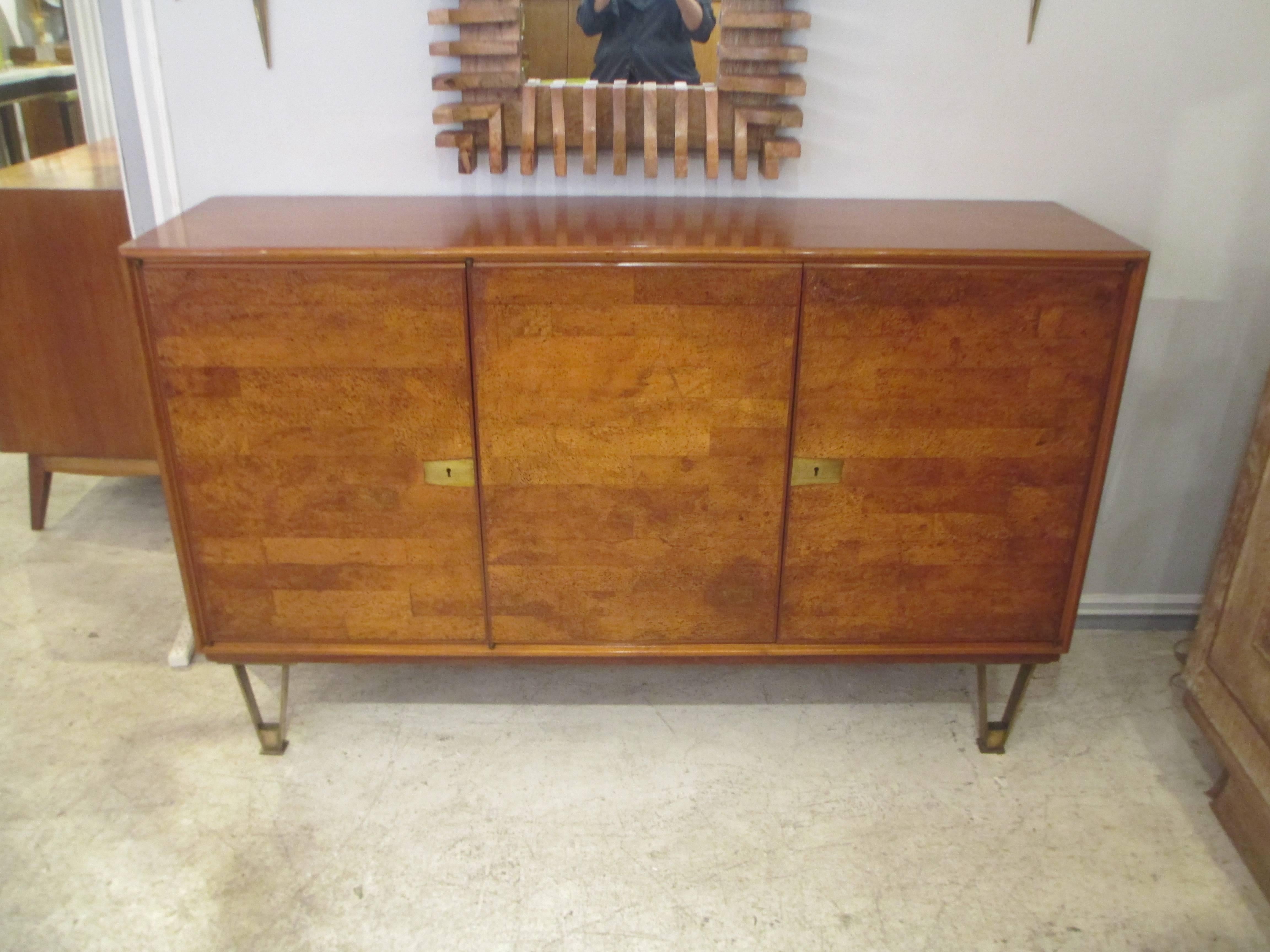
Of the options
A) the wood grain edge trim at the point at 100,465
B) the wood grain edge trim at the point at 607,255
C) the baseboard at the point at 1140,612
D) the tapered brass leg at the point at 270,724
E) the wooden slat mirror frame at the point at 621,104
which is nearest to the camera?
the wood grain edge trim at the point at 607,255

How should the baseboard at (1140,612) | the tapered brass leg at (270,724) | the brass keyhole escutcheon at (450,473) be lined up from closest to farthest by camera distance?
the brass keyhole escutcheon at (450,473), the tapered brass leg at (270,724), the baseboard at (1140,612)

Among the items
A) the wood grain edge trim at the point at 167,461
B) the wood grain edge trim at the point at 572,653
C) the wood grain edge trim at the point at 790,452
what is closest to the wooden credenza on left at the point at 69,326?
the wood grain edge trim at the point at 167,461

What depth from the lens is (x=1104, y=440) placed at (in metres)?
1.65

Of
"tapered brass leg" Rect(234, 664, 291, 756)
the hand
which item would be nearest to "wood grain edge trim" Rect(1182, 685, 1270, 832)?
the hand

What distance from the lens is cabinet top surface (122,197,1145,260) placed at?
152cm

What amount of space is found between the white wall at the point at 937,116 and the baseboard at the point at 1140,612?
0.64 m

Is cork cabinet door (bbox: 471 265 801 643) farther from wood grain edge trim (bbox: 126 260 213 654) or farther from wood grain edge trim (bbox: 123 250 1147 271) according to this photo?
wood grain edge trim (bbox: 126 260 213 654)

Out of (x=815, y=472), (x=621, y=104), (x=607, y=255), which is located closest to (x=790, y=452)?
(x=815, y=472)

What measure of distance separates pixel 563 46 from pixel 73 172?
138cm

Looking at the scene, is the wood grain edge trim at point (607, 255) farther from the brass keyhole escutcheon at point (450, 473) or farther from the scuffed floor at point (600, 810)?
the scuffed floor at point (600, 810)

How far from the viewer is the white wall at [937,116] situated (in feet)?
6.03

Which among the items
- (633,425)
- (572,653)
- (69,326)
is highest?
(633,425)

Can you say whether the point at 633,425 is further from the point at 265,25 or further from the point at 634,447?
the point at 265,25

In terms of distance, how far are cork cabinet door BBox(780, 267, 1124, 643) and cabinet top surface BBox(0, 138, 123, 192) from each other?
1732 mm
